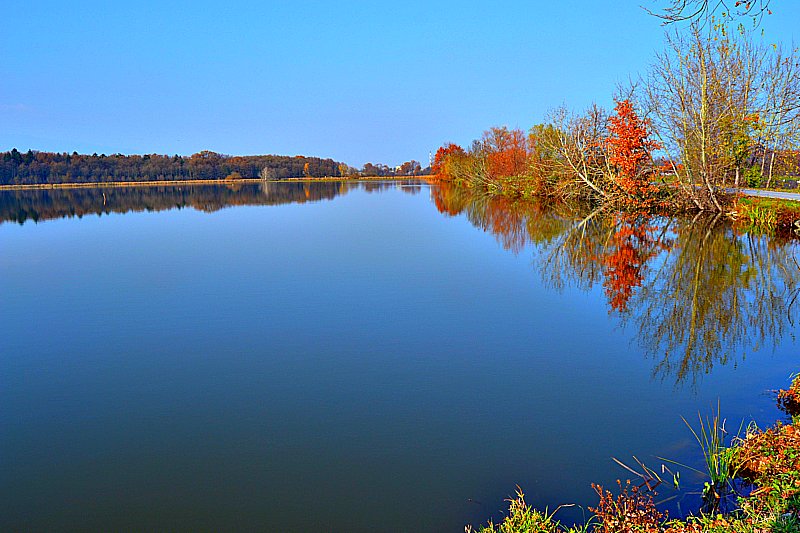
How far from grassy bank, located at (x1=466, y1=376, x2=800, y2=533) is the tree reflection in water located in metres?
1.73

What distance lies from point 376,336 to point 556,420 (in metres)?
2.79

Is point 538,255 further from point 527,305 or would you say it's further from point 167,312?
point 167,312

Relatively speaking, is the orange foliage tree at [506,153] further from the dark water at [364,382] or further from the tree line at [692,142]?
the dark water at [364,382]

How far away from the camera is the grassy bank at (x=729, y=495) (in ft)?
9.62

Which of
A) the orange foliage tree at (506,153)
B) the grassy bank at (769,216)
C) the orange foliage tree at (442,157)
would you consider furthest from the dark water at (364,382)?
the orange foliage tree at (442,157)

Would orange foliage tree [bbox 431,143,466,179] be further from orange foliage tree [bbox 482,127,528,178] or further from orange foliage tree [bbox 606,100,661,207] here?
orange foliage tree [bbox 606,100,661,207]

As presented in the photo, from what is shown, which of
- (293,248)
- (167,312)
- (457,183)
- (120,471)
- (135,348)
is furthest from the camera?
(457,183)

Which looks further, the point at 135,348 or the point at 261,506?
the point at 135,348

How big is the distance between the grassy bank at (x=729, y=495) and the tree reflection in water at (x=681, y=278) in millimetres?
1726

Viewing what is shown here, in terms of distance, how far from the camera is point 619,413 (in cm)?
475

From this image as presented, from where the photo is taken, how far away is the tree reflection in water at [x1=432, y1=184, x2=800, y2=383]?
21.6 feet

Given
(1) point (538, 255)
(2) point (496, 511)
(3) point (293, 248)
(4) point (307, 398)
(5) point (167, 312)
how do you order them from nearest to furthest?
1. (2) point (496, 511)
2. (4) point (307, 398)
3. (5) point (167, 312)
4. (1) point (538, 255)
5. (3) point (293, 248)

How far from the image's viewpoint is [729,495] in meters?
3.50

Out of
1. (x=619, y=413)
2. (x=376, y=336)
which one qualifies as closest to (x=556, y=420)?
(x=619, y=413)
